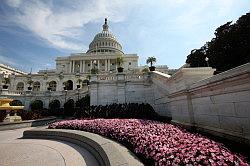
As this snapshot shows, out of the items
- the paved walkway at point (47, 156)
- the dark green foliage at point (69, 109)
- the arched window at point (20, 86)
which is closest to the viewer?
the paved walkway at point (47, 156)

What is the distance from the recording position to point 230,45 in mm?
33969

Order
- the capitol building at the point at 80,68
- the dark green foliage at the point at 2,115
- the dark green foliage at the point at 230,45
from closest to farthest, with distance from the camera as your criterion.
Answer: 1. the dark green foliage at the point at 2,115
2. the dark green foliage at the point at 230,45
3. the capitol building at the point at 80,68

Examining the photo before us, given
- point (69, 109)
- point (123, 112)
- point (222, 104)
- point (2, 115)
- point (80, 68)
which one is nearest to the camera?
point (222, 104)

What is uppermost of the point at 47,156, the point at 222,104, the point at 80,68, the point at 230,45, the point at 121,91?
the point at 80,68

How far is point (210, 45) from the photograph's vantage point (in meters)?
38.6

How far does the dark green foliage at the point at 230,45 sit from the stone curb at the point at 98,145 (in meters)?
29.6

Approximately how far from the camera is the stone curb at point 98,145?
487 cm

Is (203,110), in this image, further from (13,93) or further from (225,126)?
(13,93)

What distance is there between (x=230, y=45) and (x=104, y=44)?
3059 inches

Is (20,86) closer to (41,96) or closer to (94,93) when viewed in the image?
(41,96)

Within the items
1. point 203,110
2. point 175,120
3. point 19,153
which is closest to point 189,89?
point 203,110

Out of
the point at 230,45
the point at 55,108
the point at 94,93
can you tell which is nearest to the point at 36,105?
the point at 55,108

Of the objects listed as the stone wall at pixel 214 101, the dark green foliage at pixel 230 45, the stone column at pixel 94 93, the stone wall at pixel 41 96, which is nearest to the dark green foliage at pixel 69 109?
the stone wall at pixel 41 96

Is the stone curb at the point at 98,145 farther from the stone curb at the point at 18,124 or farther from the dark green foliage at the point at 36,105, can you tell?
the dark green foliage at the point at 36,105
